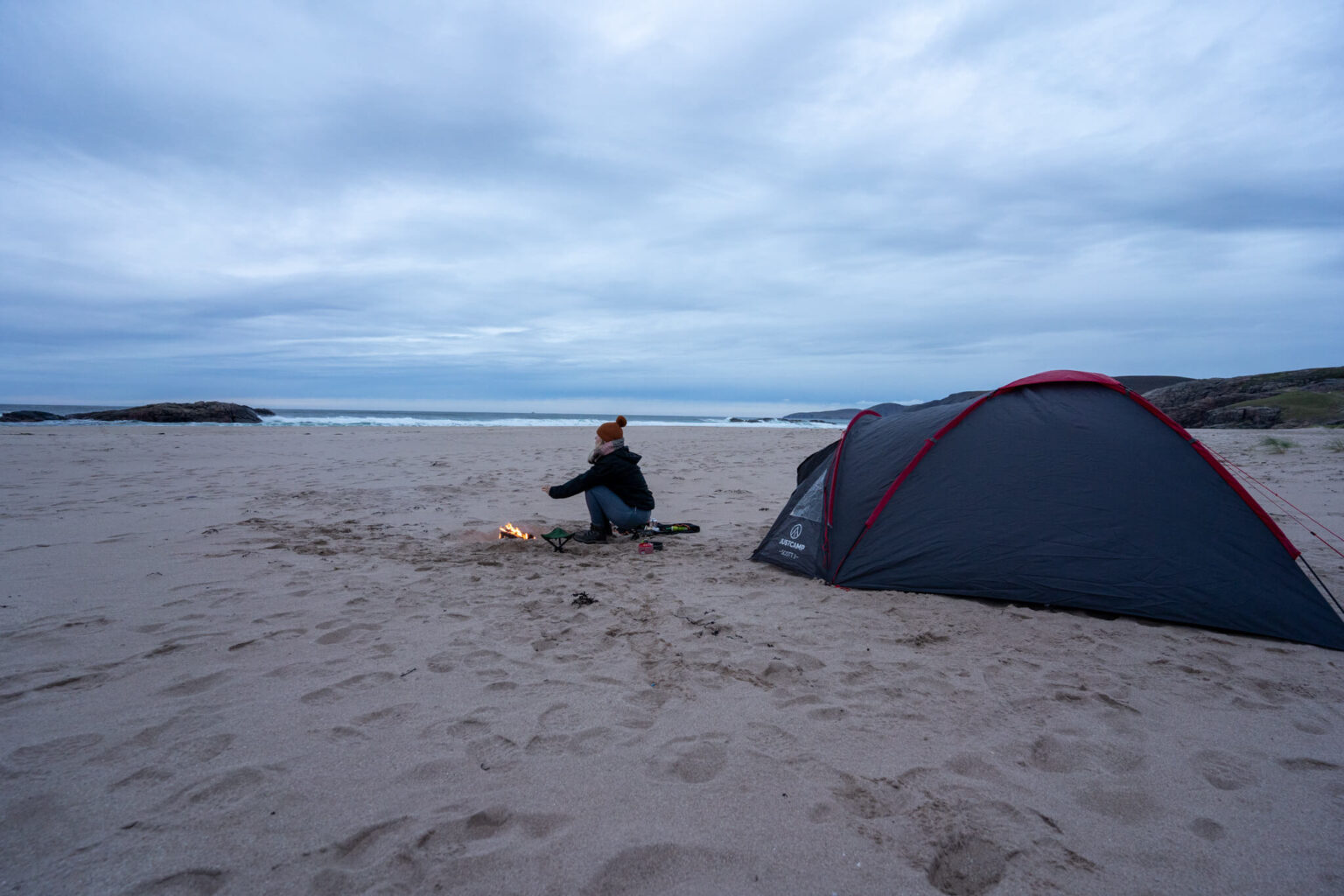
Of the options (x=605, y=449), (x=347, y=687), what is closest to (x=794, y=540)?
(x=605, y=449)

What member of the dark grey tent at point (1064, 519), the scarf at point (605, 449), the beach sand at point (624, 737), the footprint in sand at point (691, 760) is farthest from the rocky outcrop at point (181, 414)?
the footprint in sand at point (691, 760)

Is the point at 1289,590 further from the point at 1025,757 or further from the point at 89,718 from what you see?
the point at 89,718

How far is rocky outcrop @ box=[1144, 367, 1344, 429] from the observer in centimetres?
2080

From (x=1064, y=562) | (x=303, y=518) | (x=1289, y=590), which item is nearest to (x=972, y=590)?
(x=1064, y=562)

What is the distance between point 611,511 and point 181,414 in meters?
31.1

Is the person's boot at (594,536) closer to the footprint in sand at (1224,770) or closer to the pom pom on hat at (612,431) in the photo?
the pom pom on hat at (612,431)

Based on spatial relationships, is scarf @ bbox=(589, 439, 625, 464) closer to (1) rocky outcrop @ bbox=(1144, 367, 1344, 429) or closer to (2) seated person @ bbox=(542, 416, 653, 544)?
(2) seated person @ bbox=(542, 416, 653, 544)

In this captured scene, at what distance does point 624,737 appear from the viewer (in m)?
2.89

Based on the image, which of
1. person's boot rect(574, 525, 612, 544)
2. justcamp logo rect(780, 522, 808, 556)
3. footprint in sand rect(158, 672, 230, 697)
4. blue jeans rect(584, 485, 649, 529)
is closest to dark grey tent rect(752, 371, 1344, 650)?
justcamp logo rect(780, 522, 808, 556)

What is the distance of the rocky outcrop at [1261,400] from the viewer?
20797mm

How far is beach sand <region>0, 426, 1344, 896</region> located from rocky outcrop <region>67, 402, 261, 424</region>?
2839cm

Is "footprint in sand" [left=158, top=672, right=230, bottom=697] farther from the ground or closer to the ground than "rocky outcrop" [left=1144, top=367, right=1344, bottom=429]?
closer to the ground

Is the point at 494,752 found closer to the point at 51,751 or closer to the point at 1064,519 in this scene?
the point at 51,751

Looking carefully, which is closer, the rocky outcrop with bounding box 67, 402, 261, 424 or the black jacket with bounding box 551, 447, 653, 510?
the black jacket with bounding box 551, 447, 653, 510
